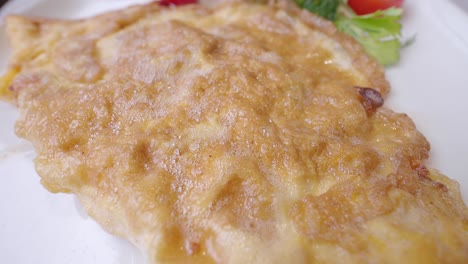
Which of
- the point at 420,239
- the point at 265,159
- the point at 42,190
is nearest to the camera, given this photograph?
the point at 420,239

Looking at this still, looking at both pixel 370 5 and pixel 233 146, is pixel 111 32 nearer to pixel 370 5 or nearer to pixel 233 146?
pixel 233 146

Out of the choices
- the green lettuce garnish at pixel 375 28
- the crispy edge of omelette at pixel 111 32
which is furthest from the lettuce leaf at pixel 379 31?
the crispy edge of omelette at pixel 111 32

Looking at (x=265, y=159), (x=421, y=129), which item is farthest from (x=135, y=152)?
(x=421, y=129)

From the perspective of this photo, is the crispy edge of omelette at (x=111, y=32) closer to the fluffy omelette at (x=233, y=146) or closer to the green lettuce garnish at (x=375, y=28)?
the fluffy omelette at (x=233, y=146)

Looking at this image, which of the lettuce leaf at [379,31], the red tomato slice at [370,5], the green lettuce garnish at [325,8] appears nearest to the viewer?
the lettuce leaf at [379,31]

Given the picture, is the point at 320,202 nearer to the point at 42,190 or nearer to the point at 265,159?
the point at 265,159

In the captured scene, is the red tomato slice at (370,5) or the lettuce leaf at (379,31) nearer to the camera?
the lettuce leaf at (379,31)

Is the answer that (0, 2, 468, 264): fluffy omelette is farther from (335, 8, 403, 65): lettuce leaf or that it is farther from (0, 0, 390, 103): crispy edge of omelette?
(335, 8, 403, 65): lettuce leaf
